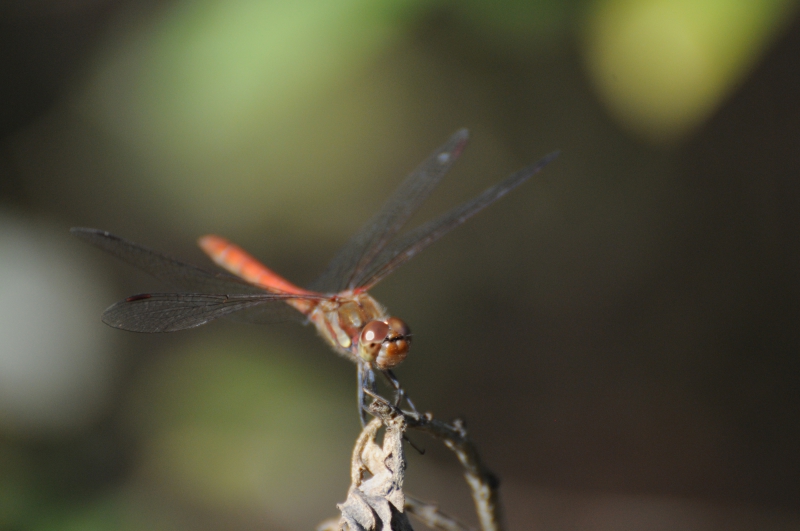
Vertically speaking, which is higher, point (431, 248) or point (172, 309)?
point (431, 248)

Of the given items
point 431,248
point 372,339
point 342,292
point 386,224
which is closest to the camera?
point 372,339

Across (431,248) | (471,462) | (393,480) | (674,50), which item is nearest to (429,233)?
(471,462)

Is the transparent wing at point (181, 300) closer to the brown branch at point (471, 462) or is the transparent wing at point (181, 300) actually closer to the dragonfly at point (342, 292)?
the dragonfly at point (342, 292)

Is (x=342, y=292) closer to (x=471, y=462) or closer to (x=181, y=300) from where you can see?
(x=181, y=300)

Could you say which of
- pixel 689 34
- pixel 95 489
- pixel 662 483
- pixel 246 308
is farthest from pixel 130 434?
pixel 689 34

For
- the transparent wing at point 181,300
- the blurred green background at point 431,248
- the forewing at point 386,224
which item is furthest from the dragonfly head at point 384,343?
the blurred green background at point 431,248

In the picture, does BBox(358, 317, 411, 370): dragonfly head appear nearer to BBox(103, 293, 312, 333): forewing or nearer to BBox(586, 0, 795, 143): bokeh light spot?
BBox(103, 293, 312, 333): forewing

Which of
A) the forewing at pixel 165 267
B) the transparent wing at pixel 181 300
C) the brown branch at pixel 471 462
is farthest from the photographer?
the forewing at pixel 165 267
